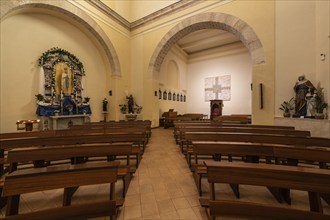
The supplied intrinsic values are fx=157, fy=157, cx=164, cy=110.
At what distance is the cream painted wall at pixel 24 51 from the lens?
17.3 feet

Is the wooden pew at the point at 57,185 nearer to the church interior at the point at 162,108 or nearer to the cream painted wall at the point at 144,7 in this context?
the church interior at the point at 162,108

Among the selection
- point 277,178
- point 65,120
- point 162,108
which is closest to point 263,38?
point 277,178

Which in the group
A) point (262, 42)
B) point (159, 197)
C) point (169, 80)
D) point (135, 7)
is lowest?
point (159, 197)

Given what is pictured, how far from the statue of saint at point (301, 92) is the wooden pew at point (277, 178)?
16.6 ft

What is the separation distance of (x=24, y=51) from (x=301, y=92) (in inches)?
380

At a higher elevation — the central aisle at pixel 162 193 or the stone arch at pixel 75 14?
the stone arch at pixel 75 14

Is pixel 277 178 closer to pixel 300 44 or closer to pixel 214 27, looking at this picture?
pixel 300 44

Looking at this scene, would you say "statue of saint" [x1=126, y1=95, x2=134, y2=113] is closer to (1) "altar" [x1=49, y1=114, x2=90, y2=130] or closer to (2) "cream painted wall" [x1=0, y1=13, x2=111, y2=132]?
(1) "altar" [x1=49, y1=114, x2=90, y2=130]

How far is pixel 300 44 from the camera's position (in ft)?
17.5

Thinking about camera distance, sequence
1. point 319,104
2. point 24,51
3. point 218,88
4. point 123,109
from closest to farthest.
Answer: point 319,104
point 24,51
point 123,109
point 218,88

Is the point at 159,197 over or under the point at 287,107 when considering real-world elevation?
under

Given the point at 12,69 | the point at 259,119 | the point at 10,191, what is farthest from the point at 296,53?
the point at 12,69

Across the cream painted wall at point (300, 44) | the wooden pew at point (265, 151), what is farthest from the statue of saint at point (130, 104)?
the wooden pew at point (265, 151)

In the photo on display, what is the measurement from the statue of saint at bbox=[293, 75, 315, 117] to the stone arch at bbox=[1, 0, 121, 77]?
25.8ft
